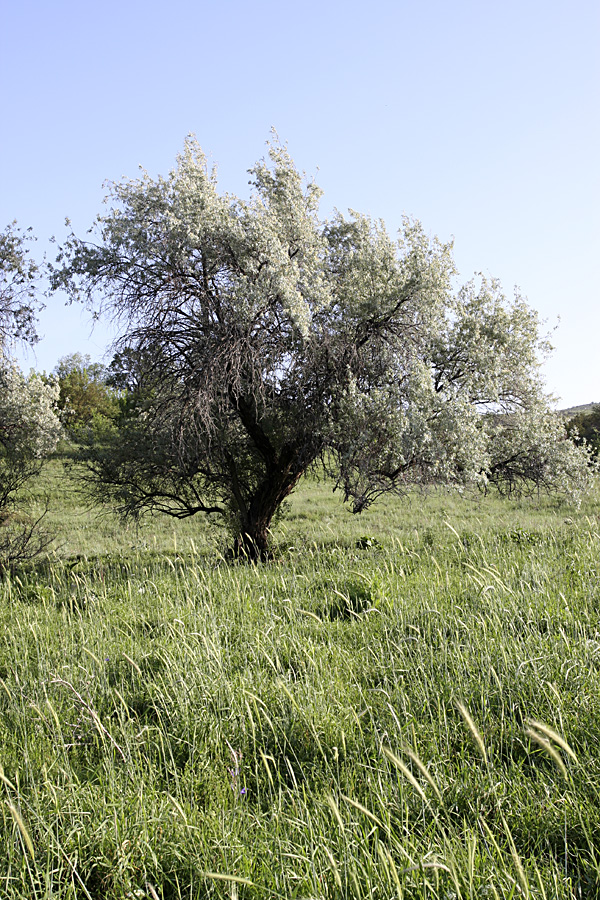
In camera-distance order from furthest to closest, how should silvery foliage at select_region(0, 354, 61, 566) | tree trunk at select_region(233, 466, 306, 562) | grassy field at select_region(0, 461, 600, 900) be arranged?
silvery foliage at select_region(0, 354, 61, 566)
tree trunk at select_region(233, 466, 306, 562)
grassy field at select_region(0, 461, 600, 900)

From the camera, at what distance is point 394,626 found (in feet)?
16.9

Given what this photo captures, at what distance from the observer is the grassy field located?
8.32 feet

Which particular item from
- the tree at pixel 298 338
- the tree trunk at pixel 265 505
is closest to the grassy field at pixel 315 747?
the tree at pixel 298 338

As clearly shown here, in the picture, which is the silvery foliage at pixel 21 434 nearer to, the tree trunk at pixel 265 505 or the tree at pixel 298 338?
the tree at pixel 298 338

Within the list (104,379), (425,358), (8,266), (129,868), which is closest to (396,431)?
(425,358)

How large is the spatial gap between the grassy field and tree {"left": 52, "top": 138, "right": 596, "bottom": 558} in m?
4.12

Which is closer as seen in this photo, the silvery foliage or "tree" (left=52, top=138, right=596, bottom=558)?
"tree" (left=52, top=138, right=596, bottom=558)

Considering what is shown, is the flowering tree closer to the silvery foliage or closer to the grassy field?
the silvery foliage

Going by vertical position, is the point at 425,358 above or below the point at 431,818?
above

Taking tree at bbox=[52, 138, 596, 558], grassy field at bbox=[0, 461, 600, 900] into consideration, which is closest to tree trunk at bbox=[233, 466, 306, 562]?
tree at bbox=[52, 138, 596, 558]

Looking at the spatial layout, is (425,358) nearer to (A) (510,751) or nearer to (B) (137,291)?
(B) (137,291)

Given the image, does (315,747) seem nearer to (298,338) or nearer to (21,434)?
(298,338)

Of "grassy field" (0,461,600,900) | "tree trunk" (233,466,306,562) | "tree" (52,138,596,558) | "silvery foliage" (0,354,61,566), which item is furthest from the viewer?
"silvery foliage" (0,354,61,566)

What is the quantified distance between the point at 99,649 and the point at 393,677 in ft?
8.06
